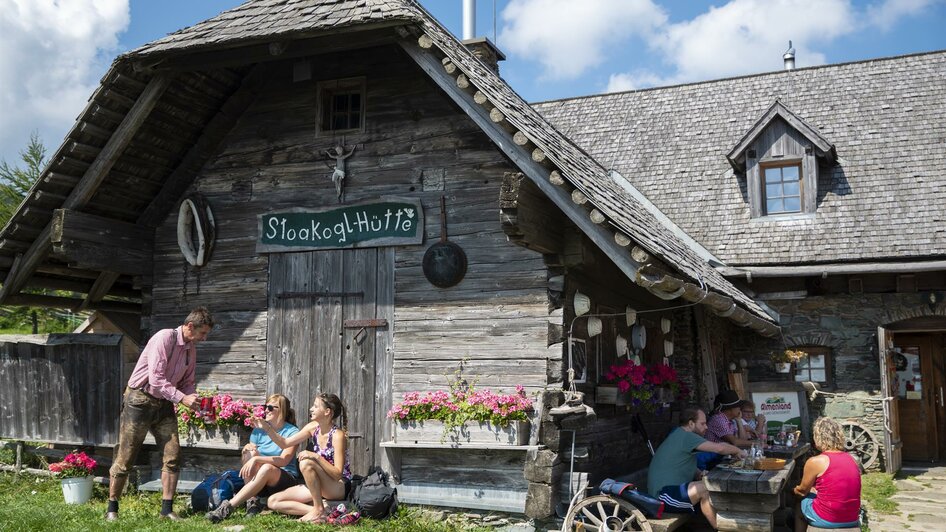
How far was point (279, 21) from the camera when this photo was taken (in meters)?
9.27

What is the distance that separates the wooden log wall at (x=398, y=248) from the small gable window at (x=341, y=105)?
0.11m

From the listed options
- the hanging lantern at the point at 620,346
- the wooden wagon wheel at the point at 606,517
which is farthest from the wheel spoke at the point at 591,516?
the hanging lantern at the point at 620,346

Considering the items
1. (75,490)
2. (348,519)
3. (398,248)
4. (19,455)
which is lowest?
(348,519)

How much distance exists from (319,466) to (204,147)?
4.47 metres

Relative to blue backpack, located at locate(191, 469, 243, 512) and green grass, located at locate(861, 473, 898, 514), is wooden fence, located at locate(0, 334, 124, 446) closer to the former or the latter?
blue backpack, located at locate(191, 469, 243, 512)

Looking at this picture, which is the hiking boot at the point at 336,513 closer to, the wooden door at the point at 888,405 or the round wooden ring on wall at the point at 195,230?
the round wooden ring on wall at the point at 195,230

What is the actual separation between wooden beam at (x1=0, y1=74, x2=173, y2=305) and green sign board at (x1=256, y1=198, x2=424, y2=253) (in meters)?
1.70

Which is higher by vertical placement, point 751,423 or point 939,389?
point 939,389

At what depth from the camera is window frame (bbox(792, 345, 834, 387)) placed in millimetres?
15570

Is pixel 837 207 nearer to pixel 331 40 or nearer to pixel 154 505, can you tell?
pixel 331 40

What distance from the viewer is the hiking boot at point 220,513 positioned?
839cm

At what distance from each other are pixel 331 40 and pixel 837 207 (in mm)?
10727

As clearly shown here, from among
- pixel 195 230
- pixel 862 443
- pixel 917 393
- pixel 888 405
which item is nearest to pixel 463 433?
pixel 195 230

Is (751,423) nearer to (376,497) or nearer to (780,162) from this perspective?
(376,497)
